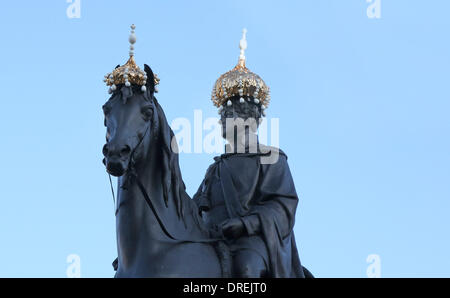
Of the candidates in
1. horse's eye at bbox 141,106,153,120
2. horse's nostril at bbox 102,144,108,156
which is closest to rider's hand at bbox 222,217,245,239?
horse's eye at bbox 141,106,153,120

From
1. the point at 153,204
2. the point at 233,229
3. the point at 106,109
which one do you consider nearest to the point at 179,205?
the point at 153,204

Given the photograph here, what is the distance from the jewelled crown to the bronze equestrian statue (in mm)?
546

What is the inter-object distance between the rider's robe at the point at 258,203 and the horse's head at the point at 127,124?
1.70 m

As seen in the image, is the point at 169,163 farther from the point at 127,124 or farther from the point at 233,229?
the point at 233,229

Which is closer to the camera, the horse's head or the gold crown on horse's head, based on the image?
the horse's head

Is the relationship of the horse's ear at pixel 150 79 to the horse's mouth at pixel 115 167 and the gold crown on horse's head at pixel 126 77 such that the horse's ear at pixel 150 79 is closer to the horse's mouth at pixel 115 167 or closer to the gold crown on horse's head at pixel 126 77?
the gold crown on horse's head at pixel 126 77

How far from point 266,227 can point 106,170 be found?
2.23 metres

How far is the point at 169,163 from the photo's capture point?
13.0 m

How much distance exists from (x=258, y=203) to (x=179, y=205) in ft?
4.29

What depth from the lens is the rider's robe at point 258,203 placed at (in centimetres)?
1356

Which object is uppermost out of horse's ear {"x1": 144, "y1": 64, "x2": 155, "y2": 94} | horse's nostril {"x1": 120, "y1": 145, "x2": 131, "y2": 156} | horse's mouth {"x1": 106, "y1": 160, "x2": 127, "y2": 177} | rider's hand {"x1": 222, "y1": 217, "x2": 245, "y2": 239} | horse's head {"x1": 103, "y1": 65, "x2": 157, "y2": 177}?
horse's ear {"x1": 144, "y1": 64, "x2": 155, "y2": 94}

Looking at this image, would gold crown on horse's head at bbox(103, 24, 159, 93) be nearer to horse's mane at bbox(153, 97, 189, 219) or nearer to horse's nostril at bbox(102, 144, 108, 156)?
horse's mane at bbox(153, 97, 189, 219)

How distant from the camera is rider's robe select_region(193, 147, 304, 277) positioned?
13.6m
